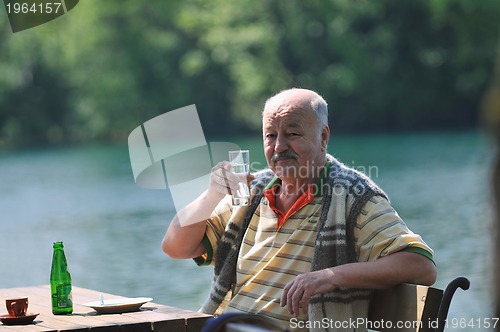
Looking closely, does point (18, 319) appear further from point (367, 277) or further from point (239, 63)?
point (239, 63)

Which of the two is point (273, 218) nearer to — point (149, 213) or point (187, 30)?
point (149, 213)

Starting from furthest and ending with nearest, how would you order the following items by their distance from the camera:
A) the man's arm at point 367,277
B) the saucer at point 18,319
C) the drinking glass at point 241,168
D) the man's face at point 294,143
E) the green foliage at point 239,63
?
the green foliage at point 239,63 < the man's face at point 294,143 < the drinking glass at point 241,168 < the man's arm at point 367,277 < the saucer at point 18,319

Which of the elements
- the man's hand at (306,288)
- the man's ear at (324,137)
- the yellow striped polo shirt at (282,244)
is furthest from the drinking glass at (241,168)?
the man's hand at (306,288)

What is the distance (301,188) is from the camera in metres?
3.63

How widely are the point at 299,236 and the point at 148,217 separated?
600 inches

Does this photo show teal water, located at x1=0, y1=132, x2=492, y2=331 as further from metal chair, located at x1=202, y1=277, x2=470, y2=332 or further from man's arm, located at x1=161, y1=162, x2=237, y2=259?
man's arm, located at x1=161, y1=162, x2=237, y2=259

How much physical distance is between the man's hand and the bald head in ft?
1.92

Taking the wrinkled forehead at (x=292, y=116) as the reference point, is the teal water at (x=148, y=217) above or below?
above

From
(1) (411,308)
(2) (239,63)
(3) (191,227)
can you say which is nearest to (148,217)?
(3) (191,227)

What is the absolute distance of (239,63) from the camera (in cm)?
4747

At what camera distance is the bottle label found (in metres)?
3.31

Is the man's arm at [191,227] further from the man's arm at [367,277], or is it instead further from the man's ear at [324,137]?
the man's arm at [367,277]

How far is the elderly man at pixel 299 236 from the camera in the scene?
128 inches

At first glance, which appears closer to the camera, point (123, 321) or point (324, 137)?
point (123, 321)
